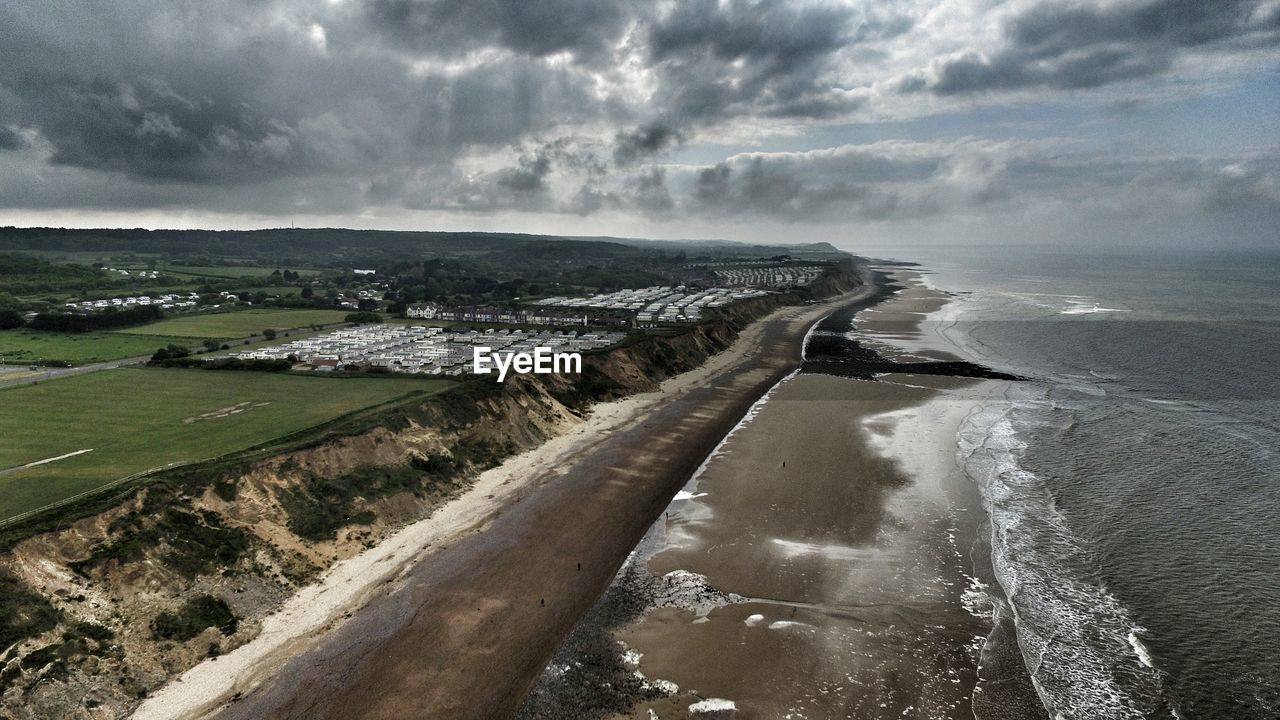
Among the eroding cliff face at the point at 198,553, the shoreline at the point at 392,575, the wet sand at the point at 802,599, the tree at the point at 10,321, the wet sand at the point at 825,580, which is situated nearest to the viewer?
the eroding cliff face at the point at 198,553

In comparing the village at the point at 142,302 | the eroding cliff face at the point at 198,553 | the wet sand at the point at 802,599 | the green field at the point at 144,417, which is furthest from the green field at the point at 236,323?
the wet sand at the point at 802,599

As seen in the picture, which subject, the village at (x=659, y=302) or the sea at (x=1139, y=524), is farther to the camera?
the village at (x=659, y=302)

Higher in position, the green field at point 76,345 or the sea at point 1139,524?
the green field at point 76,345

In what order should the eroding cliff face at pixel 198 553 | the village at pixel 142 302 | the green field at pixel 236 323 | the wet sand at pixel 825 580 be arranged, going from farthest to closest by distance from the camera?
the village at pixel 142 302 → the green field at pixel 236 323 → the wet sand at pixel 825 580 → the eroding cliff face at pixel 198 553

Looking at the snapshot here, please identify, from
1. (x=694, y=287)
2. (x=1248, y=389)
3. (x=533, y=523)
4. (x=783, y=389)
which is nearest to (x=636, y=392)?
(x=783, y=389)

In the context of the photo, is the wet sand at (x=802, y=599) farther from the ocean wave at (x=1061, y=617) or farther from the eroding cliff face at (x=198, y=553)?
the eroding cliff face at (x=198, y=553)

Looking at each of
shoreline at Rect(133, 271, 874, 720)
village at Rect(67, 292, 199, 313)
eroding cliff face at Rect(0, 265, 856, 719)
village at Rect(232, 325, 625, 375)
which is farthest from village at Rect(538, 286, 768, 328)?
village at Rect(67, 292, 199, 313)
